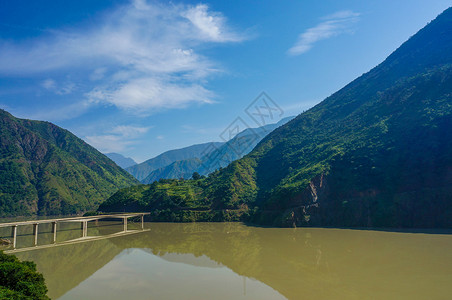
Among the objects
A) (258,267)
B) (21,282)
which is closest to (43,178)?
(258,267)

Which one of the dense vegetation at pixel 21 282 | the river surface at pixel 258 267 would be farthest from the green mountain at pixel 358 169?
the dense vegetation at pixel 21 282

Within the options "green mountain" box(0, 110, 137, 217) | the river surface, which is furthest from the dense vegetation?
"green mountain" box(0, 110, 137, 217)

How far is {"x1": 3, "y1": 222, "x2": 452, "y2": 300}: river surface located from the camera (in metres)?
18.7

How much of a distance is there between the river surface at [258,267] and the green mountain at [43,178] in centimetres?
6864

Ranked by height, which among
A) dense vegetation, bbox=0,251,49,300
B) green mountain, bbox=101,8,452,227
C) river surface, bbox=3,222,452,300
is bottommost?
river surface, bbox=3,222,452,300

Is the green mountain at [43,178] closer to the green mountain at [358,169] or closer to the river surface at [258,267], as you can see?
the green mountain at [358,169]

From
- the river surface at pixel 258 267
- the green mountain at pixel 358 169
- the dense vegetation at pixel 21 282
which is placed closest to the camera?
the dense vegetation at pixel 21 282

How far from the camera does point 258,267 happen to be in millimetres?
25125

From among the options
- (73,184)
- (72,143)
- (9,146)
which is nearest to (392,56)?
(73,184)

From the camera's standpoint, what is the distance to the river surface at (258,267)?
1867cm

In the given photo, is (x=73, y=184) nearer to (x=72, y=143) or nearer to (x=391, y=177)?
(x=72, y=143)

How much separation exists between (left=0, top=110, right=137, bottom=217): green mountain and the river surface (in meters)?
68.6

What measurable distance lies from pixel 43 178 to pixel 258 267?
367 ft

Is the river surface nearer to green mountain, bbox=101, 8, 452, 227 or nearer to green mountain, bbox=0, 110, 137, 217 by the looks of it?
green mountain, bbox=101, 8, 452, 227
